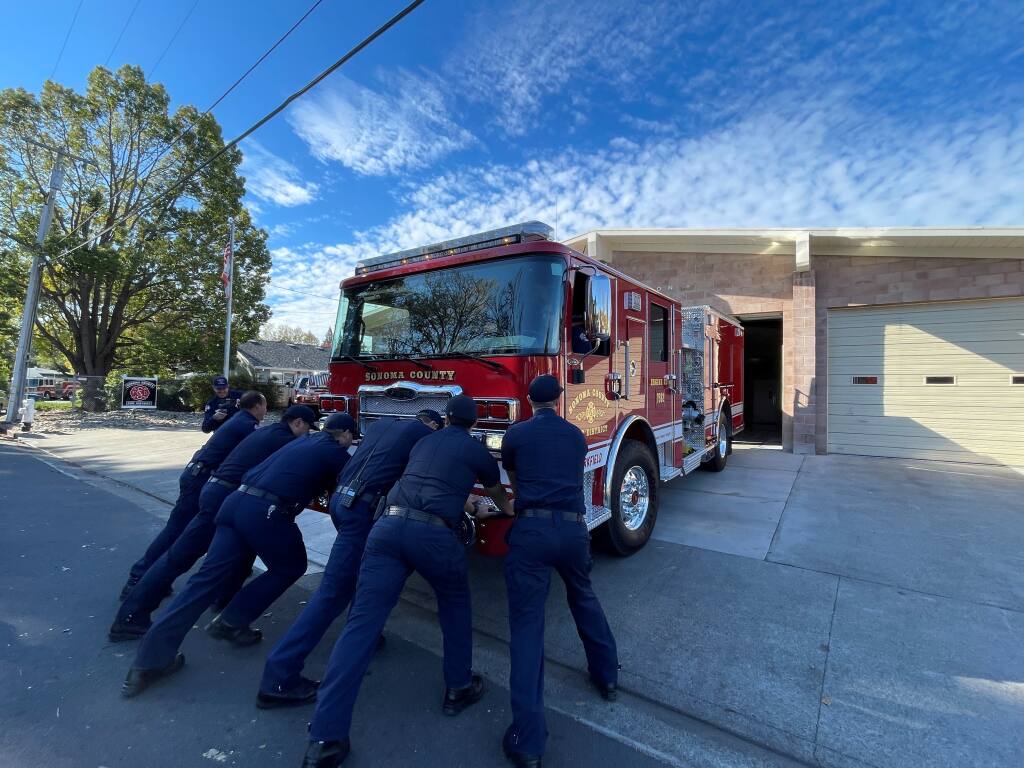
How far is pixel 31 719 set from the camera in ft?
8.36

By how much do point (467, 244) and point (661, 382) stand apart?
2.71m

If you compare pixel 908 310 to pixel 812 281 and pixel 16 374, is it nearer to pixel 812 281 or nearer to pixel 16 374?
pixel 812 281

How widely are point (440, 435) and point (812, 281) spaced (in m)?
9.80

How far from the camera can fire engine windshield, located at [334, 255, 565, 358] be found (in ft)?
12.0

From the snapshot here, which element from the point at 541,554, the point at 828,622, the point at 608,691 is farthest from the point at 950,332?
the point at 541,554

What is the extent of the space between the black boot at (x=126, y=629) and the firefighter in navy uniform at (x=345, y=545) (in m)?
1.27

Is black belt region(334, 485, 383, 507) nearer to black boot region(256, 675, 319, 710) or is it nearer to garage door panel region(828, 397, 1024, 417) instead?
black boot region(256, 675, 319, 710)

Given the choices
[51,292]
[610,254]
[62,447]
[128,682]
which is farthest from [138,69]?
[128,682]

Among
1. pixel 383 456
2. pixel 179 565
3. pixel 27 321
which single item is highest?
pixel 27 321

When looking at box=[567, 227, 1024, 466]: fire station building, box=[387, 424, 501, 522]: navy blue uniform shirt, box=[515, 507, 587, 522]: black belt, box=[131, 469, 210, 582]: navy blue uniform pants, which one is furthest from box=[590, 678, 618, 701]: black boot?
box=[567, 227, 1024, 466]: fire station building

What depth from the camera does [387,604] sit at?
2494 mm

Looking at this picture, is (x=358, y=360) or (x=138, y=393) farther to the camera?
(x=138, y=393)

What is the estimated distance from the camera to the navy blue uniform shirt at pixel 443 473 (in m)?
2.58

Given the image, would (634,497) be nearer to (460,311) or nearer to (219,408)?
(460,311)
